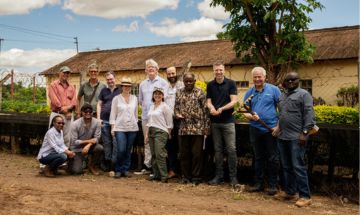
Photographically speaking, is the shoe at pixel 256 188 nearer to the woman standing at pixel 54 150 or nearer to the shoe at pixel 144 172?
the shoe at pixel 144 172

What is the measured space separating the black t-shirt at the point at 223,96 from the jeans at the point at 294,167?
107 centimetres

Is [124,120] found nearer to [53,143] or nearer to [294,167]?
[53,143]

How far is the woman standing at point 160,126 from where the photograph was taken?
7387 mm

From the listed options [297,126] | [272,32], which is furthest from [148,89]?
[272,32]

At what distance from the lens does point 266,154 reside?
6.61 metres

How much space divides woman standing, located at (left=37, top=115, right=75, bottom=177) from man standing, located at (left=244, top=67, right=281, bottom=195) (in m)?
3.13

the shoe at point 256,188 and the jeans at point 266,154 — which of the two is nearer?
the jeans at point 266,154

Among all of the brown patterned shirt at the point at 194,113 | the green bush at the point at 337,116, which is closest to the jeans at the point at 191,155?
the brown patterned shirt at the point at 194,113

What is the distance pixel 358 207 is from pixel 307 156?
1.25 metres

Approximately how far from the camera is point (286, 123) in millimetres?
5930

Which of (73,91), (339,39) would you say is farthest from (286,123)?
(339,39)

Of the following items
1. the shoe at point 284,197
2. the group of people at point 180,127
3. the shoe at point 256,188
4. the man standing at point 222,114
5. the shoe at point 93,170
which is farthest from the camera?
the shoe at point 93,170

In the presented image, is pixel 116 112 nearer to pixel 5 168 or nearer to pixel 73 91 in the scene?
pixel 73 91

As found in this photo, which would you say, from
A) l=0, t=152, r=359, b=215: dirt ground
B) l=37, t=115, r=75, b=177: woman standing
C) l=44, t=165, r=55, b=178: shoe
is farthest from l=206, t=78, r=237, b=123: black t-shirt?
l=44, t=165, r=55, b=178: shoe
